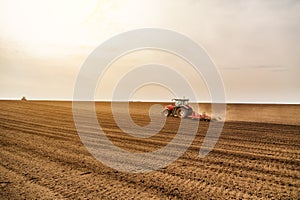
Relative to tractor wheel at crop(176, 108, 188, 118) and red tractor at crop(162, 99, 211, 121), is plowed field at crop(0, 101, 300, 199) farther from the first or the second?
tractor wheel at crop(176, 108, 188, 118)

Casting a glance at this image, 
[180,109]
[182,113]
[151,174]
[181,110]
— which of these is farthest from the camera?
[180,109]

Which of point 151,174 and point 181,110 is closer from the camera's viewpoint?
point 151,174

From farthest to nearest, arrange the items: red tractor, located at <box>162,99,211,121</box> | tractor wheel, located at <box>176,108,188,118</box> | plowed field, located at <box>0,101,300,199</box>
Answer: tractor wheel, located at <box>176,108,188,118</box> → red tractor, located at <box>162,99,211,121</box> → plowed field, located at <box>0,101,300,199</box>

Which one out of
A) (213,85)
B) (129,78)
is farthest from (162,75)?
(213,85)

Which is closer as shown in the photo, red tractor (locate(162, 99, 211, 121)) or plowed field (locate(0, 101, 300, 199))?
plowed field (locate(0, 101, 300, 199))

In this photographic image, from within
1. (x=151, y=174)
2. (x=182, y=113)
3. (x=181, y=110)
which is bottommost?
(x=151, y=174)

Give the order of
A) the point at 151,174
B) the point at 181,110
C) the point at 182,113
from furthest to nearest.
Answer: the point at 181,110
the point at 182,113
the point at 151,174

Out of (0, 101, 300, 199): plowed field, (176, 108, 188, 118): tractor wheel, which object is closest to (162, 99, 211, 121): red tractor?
(176, 108, 188, 118): tractor wheel

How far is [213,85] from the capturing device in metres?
10.4

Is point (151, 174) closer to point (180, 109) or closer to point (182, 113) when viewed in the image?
point (182, 113)

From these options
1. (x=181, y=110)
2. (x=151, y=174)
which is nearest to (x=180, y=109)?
(x=181, y=110)

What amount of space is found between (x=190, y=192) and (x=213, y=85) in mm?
6787

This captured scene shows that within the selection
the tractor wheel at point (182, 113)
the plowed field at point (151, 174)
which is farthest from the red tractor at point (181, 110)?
the plowed field at point (151, 174)

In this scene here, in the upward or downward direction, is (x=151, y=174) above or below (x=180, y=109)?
below
